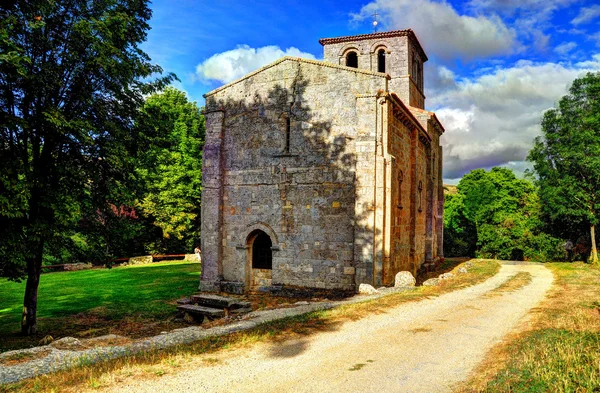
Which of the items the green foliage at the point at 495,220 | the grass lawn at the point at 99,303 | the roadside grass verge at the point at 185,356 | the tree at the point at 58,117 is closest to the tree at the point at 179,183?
the grass lawn at the point at 99,303

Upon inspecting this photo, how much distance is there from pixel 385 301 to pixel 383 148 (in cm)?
610

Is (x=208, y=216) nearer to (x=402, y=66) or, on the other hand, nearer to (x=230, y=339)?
(x=230, y=339)

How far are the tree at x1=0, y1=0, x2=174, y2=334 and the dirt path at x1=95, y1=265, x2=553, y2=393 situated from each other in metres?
6.83

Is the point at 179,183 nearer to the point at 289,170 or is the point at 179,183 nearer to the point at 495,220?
the point at 289,170

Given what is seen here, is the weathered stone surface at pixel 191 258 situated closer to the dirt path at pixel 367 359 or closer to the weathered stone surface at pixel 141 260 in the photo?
the weathered stone surface at pixel 141 260

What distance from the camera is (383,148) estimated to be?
15172 millimetres

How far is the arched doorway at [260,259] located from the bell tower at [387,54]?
13525 millimetres

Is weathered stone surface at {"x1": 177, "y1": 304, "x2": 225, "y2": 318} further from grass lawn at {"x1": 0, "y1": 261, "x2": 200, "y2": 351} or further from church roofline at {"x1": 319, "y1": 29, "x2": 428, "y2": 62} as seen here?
church roofline at {"x1": 319, "y1": 29, "x2": 428, "y2": 62}

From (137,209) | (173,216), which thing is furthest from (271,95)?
(137,209)

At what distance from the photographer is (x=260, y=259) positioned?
17359 millimetres

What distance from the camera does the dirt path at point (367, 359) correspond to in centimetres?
556

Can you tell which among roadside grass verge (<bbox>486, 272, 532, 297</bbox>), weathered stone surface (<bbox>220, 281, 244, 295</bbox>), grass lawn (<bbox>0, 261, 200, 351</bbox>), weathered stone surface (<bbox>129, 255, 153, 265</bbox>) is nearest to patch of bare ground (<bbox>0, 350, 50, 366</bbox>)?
grass lawn (<bbox>0, 261, 200, 351</bbox>)

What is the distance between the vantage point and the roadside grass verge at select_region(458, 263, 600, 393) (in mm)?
5184

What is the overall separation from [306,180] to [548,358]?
11.1 metres
